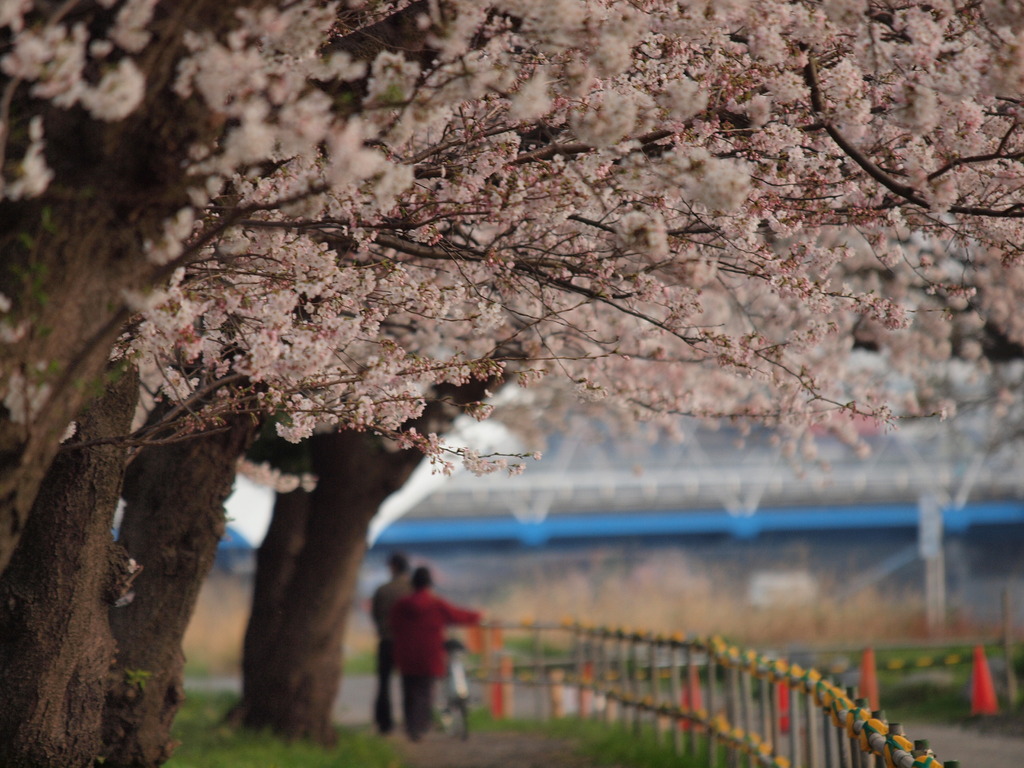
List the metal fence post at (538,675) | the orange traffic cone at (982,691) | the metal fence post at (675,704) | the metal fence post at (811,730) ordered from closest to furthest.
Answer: the metal fence post at (811,730) < the metal fence post at (675,704) < the orange traffic cone at (982,691) < the metal fence post at (538,675)

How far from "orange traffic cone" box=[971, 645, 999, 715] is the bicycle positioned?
206 inches

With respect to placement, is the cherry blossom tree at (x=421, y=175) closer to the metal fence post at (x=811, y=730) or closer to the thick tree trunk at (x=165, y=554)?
the thick tree trunk at (x=165, y=554)

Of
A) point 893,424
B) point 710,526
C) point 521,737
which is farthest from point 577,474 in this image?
point 893,424

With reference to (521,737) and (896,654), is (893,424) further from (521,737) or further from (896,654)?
(896,654)

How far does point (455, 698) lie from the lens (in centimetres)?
1180

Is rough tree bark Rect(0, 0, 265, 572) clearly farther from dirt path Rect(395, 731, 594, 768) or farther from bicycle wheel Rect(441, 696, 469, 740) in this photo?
bicycle wheel Rect(441, 696, 469, 740)

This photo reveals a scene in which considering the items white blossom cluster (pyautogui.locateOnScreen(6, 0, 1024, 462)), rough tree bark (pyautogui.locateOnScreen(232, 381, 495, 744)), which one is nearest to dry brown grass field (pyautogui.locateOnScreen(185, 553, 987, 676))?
rough tree bark (pyautogui.locateOnScreen(232, 381, 495, 744))

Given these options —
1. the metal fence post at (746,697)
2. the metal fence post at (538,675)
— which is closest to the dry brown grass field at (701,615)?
the metal fence post at (538,675)

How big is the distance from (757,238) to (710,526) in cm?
3521

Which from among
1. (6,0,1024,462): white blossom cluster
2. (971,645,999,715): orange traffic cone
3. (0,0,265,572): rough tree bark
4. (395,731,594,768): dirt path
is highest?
(6,0,1024,462): white blossom cluster

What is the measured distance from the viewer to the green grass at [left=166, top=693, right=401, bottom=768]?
25.4ft

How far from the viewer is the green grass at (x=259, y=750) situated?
775cm

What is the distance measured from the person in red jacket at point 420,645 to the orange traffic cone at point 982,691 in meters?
5.34

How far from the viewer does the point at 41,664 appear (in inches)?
190
